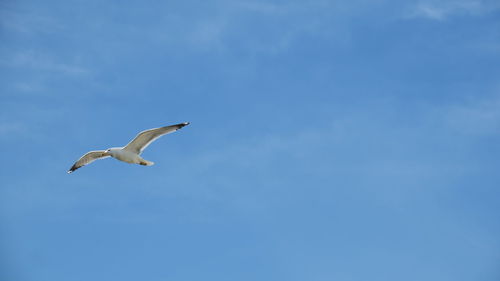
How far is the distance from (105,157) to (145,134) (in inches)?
Result: 104

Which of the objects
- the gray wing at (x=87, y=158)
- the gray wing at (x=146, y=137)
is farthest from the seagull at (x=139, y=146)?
→ the gray wing at (x=87, y=158)

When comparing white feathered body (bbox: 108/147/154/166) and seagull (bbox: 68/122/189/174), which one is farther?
white feathered body (bbox: 108/147/154/166)

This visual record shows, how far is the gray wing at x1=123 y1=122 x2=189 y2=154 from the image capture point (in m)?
20.5

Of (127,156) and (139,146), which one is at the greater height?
(139,146)

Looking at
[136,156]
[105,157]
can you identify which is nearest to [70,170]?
[105,157]

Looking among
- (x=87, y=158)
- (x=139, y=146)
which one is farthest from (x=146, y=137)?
(x=87, y=158)

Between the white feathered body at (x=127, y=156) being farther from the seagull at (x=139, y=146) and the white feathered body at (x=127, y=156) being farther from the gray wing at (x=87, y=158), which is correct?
the gray wing at (x=87, y=158)

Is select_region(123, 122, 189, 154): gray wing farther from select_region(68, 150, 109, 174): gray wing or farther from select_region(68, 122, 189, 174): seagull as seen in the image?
select_region(68, 150, 109, 174): gray wing

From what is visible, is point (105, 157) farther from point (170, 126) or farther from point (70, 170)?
point (170, 126)

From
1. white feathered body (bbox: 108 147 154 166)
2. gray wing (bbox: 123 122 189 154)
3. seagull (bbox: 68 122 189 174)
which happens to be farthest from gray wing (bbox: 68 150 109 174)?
gray wing (bbox: 123 122 189 154)

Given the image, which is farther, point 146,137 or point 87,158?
point 87,158

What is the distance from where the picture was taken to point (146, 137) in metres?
20.8

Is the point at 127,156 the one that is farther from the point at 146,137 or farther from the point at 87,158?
the point at 87,158

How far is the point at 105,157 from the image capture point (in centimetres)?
2272
